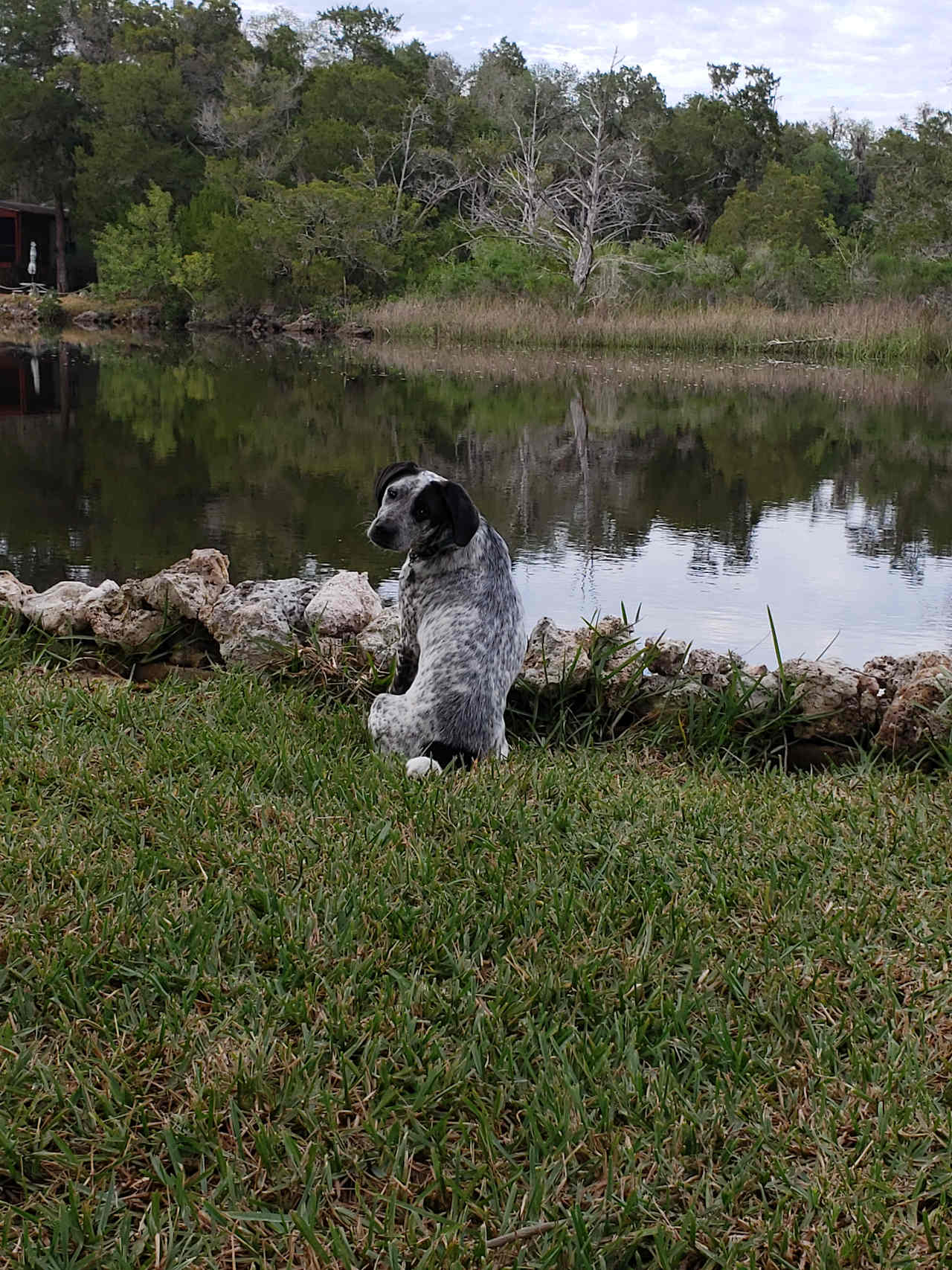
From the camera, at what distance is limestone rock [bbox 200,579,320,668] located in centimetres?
481

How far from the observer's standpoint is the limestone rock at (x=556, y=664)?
4512 mm

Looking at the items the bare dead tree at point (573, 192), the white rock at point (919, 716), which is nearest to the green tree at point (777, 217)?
the bare dead tree at point (573, 192)

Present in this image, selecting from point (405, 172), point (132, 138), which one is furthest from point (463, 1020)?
point (132, 138)

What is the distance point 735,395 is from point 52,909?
16956 millimetres

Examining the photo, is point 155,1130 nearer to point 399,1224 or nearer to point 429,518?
point 399,1224

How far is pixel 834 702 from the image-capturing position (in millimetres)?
4344

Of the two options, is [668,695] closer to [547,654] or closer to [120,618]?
[547,654]

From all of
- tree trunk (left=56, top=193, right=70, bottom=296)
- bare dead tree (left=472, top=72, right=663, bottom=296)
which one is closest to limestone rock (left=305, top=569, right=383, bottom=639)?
bare dead tree (left=472, top=72, right=663, bottom=296)

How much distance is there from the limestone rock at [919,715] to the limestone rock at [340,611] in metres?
2.05

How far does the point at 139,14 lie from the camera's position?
51594mm

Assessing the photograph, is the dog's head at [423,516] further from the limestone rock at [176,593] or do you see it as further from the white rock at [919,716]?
the white rock at [919,716]

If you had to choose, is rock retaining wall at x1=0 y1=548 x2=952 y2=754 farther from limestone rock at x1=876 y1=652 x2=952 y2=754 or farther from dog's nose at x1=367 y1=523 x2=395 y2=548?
dog's nose at x1=367 y1=523 x2=395 y2=548

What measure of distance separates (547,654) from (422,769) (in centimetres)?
116

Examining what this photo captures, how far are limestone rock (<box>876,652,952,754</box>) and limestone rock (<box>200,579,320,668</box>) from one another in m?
2.27
